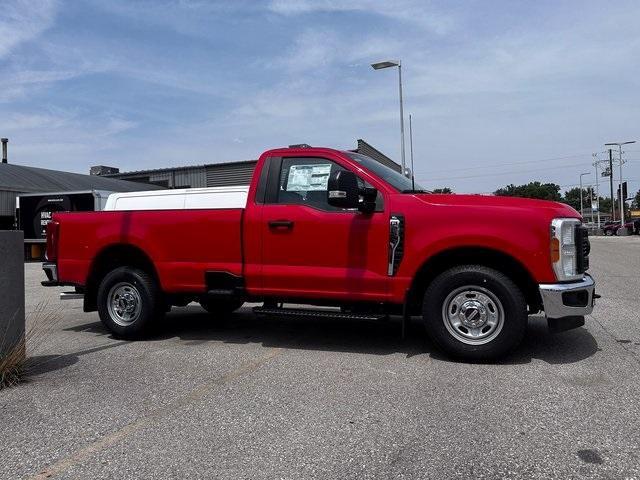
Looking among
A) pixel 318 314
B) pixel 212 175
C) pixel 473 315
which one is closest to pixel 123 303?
pixel 318 314

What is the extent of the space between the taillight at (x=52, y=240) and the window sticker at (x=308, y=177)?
10.3 ft

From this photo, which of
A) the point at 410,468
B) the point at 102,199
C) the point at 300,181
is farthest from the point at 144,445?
the point at 102,199

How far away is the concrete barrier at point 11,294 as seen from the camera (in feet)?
15.7

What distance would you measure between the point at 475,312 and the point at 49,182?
2936 centimetres

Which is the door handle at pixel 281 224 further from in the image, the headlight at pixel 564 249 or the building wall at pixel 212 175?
the building wall at pixel 212 175

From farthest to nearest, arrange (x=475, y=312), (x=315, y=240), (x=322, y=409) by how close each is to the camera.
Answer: (x=315, y=240), (x=475, y=312), (x=322, y=409)

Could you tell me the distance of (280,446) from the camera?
3.42 meters

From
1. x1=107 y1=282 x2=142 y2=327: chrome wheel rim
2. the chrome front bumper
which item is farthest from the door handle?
the chrome front bumper

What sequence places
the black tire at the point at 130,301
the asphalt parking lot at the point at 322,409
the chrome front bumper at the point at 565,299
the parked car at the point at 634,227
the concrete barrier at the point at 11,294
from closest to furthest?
the asphalt parking lot at the point at 322,409 → the concrete barrier at the point at 11,294 → the chrome front bumper at the point at 565,299 → the black tire at the point at 130,301 → the parked car at the point at 634,227

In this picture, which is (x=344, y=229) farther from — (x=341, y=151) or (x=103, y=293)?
(x=103, y=293)

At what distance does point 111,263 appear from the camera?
22.5 feet

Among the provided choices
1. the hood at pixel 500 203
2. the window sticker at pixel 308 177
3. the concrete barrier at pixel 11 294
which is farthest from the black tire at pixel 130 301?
the hood at pixel 500 203

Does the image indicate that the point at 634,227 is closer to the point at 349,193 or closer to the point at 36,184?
the point at 36,184

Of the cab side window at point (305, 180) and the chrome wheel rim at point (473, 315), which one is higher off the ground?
the cab side window at point (305, 180)
